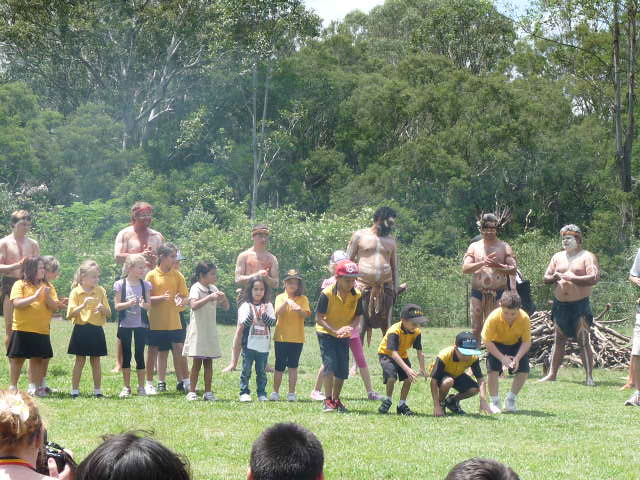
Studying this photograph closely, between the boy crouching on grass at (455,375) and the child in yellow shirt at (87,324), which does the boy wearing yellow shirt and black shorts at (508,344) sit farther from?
the child in yellow shirt at (87,324)

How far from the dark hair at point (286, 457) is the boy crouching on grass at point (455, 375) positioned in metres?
6.31

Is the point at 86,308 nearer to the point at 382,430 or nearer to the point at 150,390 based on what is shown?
the point at 150,390

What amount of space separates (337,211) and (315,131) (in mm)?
6829

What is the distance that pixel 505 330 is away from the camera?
421 inches

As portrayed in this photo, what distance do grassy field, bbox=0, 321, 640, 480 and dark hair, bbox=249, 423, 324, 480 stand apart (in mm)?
2473

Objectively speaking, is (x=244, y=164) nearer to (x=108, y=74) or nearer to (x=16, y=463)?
(x=108, y=74)

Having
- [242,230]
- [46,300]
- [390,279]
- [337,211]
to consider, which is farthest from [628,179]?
[46,300]

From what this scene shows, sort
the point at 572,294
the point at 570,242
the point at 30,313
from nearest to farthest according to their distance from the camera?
1. the point at 30,313
2. the point at 570,242
3. the point at 572,294

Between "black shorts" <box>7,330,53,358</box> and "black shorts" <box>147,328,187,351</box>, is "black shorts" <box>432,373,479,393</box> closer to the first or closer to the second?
"black shorts" <box>147,328,187,351</box>

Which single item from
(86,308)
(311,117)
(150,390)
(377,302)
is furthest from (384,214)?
(311,117)

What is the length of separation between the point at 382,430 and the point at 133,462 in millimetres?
5951

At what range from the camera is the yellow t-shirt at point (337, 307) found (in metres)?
10.4

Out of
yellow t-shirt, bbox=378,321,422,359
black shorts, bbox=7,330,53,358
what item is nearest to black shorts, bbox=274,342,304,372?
yellow t-shirt, bbox=378,321,422,359

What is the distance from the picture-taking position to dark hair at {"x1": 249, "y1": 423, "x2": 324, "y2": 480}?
11.9ft
